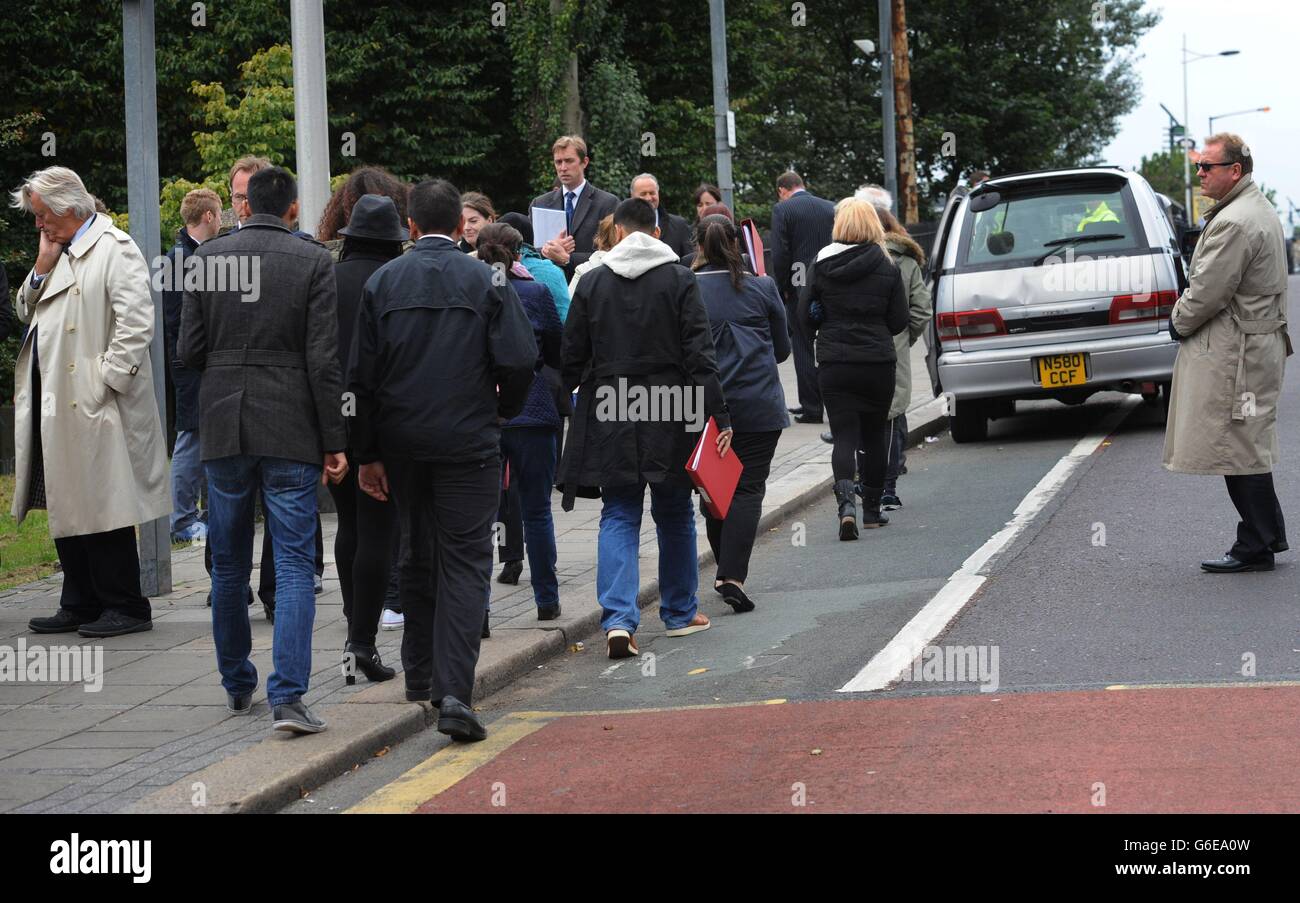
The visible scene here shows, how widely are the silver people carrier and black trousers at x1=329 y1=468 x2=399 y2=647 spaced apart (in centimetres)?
754

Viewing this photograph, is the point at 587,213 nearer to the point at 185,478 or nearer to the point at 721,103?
the point at 185,478

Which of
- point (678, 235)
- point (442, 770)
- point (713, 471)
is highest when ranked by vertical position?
point (678, 235)

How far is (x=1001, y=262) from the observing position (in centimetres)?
1361

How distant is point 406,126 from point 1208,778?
29607 millimetres

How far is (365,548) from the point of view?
22.4 ft

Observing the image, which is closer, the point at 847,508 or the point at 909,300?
the point at 847,508

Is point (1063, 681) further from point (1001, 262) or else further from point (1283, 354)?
point (1001, 262)

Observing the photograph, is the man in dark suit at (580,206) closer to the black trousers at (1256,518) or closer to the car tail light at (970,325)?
the car tail light at (970,325)

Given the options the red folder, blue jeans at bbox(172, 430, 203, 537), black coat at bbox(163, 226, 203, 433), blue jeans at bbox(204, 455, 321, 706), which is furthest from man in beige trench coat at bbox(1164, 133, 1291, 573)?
blue jeans at bbox(172, 430, 203, 537)

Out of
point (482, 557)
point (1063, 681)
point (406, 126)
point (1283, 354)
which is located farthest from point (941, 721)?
point (406, 126)

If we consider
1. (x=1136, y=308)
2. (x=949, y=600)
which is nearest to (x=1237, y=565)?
(x=949, y=600)

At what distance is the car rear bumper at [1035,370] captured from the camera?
13.2m

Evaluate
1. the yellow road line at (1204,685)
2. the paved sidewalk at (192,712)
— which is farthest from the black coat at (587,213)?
the yellow road line at (1204,685)

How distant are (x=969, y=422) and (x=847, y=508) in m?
4.43
